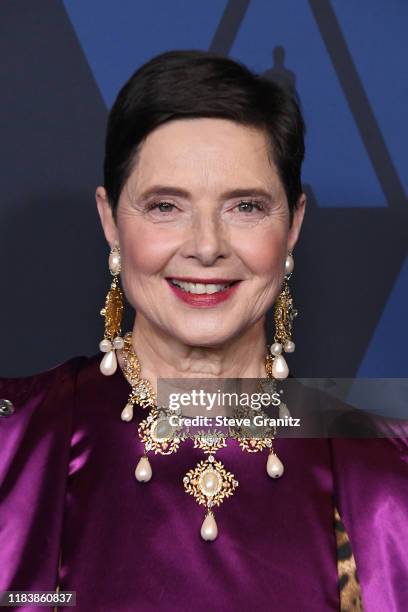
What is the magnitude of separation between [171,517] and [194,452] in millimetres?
126

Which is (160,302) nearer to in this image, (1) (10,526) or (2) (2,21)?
(1) (10,526)

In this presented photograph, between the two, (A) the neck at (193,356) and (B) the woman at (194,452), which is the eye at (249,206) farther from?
(A) the neck at (193,356)

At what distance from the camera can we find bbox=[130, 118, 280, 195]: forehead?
1657 mm

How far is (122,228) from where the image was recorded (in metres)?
1.74

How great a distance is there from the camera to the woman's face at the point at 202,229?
166 cm

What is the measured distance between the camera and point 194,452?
5.74 ft

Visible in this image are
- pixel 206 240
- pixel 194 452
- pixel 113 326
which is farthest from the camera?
pixel 113 326

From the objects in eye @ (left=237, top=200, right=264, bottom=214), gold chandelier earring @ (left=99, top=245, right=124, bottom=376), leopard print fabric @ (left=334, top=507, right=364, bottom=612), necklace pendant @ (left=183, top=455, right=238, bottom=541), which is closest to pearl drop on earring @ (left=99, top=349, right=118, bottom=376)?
gold chandelier earring @ (left=99, top=245, right=124, bottom=376)

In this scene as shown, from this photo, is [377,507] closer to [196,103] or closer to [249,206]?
[249,206]

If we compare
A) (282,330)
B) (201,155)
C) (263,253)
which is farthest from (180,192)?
(282,330)

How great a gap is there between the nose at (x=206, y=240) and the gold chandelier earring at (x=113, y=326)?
18 cm

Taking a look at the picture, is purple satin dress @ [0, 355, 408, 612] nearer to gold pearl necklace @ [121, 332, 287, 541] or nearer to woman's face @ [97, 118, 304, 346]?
gold pearl necklace @ [121, 332, 287, 541]

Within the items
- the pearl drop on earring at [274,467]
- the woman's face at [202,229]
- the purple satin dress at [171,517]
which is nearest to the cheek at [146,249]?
the woman's face at [202,229]

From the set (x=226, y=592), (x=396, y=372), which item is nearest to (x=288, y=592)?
(x=226, y=592)
